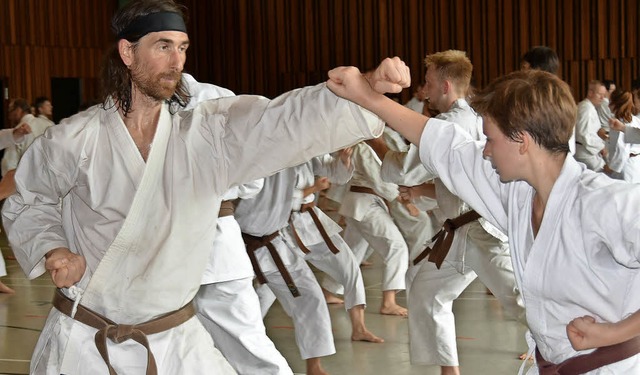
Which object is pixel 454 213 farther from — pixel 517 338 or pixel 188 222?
pixel 188 222

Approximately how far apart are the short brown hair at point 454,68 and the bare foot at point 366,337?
2010mm

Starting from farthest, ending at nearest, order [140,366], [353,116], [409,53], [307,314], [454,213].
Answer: [409,53] < [307,314] < [454,213] < [140,366] < [353,116]

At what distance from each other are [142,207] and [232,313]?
1.49 meters

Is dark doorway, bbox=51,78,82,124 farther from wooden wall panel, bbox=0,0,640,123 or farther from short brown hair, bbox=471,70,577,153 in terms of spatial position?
short brown hair, bbox=471,70,577,153

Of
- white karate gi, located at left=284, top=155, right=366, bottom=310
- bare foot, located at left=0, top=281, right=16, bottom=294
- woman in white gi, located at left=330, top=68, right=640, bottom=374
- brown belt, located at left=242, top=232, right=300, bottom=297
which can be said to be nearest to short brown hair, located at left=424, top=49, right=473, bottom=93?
white karate gi, located at left=284, top=155, right=366, bottom=310

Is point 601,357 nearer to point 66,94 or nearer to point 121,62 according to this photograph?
point 121,62

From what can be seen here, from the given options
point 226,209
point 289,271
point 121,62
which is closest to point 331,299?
point 289,271

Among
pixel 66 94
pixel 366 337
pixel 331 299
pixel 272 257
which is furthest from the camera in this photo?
pixel 66 94

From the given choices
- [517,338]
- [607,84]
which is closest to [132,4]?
[517,338]

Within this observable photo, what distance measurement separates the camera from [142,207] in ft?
8.80

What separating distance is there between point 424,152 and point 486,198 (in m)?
0.21

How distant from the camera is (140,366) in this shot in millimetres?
2754

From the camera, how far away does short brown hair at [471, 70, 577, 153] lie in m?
2.34

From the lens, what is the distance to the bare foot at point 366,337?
6.17 metres
